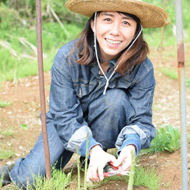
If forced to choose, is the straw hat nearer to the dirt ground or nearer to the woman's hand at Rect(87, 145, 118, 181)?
the woman's hand at Rect(87, 145, 118, 181)

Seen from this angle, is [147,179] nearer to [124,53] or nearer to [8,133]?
[124,53]

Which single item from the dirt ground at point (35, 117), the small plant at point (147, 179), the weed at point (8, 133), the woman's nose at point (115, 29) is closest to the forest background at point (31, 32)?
the dirt ground at point (35, 117)

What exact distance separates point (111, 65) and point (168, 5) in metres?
4.99

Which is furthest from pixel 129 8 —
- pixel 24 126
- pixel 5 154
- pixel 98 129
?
pixel 24 126

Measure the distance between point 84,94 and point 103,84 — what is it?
128 mm

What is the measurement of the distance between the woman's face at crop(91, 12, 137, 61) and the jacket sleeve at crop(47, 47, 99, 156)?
24 centimetres

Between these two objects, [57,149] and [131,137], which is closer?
[131,137]

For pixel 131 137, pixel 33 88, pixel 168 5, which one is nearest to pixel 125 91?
pixel 131 137

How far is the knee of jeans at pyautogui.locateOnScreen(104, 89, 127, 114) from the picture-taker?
185 centimetres

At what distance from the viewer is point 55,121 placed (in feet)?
5.88

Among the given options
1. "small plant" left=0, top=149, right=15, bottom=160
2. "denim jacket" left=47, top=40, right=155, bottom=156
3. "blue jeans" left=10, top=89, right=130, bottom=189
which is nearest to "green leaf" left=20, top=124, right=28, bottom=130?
"small plant" left=0, top=149, right=15, bottom=160

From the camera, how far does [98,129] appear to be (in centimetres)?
194

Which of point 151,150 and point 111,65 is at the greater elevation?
point 111,65

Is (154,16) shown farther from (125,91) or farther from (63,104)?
(63,104)
